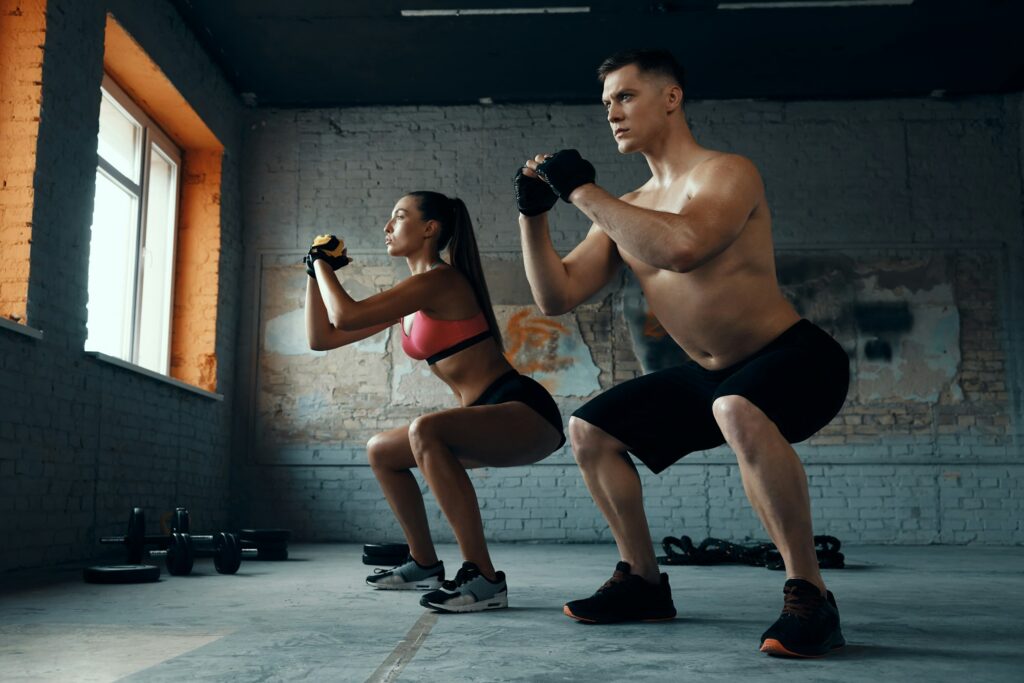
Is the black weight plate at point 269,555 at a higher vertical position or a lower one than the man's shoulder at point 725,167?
lower

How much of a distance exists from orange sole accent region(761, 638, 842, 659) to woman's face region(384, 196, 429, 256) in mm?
1866

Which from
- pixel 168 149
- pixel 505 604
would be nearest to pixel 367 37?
pixel 168 149

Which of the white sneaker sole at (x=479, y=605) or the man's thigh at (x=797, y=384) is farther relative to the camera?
the white sneaker sole at (x=479, y=605)

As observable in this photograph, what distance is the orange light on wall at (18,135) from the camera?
430 cm

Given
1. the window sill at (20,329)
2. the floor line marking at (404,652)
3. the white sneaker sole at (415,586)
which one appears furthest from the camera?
the window sill at (20,329)

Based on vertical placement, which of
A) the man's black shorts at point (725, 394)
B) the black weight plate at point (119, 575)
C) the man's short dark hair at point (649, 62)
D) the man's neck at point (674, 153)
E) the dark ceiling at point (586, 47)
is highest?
the dark ceiling at point (586, 47)

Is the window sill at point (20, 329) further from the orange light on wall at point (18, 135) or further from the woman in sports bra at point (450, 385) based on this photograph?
the woman in sports bra at point (450, 385)

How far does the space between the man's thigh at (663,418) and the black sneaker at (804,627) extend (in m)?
0.52

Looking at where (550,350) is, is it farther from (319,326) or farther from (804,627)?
(804,627)

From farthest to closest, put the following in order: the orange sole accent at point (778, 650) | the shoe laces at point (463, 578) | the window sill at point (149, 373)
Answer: the window sill at point (149, 373), the shoe laces at point (463, 578), the orange sole accent at point (778, 650)

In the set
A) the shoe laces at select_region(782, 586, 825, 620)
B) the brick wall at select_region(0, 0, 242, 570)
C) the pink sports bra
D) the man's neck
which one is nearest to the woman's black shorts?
the pink sports bra

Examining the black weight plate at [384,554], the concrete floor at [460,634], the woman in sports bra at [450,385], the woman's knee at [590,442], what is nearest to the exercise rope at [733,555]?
the concrete floor at [460,634]

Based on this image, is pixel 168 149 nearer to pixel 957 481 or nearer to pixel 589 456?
pixel 589 456

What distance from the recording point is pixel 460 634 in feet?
7.52
